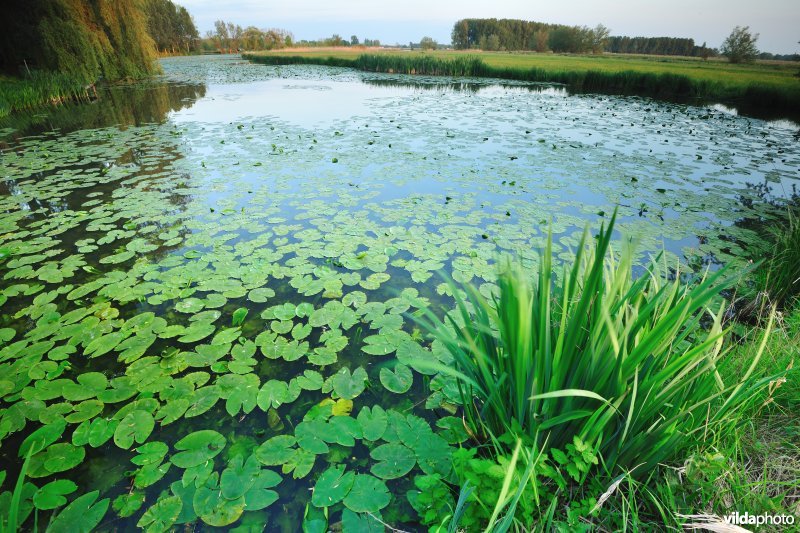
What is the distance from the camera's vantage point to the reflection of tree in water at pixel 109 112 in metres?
9.26

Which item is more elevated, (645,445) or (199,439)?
(645,445)

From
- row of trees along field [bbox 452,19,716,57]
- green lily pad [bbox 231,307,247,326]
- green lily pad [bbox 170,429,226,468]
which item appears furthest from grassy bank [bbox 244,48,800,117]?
row of trees along field [bbox 452,19,716,57]

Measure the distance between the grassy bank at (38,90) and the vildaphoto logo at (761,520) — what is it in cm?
1668

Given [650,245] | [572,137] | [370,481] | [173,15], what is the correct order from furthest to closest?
1. [173,15]
2. [572,137]
3. [650,245]
4. [370,481]

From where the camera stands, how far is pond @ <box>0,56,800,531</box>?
163cm

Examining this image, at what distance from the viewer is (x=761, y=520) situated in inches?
42.3

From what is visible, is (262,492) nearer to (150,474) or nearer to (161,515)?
(161,515)

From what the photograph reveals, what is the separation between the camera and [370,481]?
4.99 ft

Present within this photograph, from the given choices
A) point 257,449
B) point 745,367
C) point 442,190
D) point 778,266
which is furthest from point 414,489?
point 442,190

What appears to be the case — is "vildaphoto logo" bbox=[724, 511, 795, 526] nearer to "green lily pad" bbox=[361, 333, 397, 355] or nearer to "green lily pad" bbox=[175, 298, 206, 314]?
"green lily pad" bbox=[361, 333, 397, 355]

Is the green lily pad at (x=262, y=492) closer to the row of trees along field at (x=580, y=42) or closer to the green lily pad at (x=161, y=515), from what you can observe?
the green lily pad at (x=161, y=515)

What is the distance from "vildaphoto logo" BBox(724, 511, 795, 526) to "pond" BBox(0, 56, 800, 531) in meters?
0.96

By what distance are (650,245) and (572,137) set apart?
583 cm

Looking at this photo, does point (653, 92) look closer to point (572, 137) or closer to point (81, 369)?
point (572, 137)
